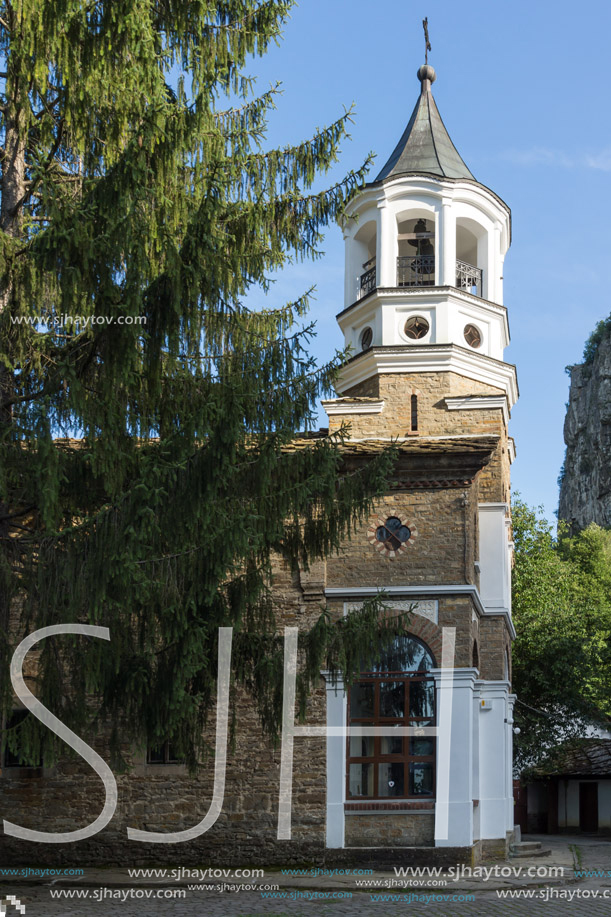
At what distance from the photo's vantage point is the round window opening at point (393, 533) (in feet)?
52.2

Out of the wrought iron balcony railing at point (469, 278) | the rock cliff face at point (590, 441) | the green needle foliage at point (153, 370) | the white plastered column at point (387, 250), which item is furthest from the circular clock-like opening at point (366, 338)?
the rock cliff face at point (590, 441)

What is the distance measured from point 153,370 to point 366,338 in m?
10.9

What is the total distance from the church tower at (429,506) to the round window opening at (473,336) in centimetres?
3

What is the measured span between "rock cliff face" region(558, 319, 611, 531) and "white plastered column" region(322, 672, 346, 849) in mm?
55202

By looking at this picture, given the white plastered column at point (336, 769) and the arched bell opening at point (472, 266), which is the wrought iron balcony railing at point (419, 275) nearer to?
the arched bell opening at point (472, 266)

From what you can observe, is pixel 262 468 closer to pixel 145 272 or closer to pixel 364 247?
pixel 145 272

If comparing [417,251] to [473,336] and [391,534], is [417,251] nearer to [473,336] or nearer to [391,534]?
[473,336]

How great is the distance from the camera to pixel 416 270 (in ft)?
65.6

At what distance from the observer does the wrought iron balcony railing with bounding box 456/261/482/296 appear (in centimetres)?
2023

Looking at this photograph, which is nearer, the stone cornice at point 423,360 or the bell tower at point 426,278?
the stone cornice at point 423,360

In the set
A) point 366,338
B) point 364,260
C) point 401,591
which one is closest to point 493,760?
point 401,591

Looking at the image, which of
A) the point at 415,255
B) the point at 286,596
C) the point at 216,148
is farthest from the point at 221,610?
the point at 415,255

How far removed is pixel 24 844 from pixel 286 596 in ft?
17.4

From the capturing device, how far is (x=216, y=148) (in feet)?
35.8
